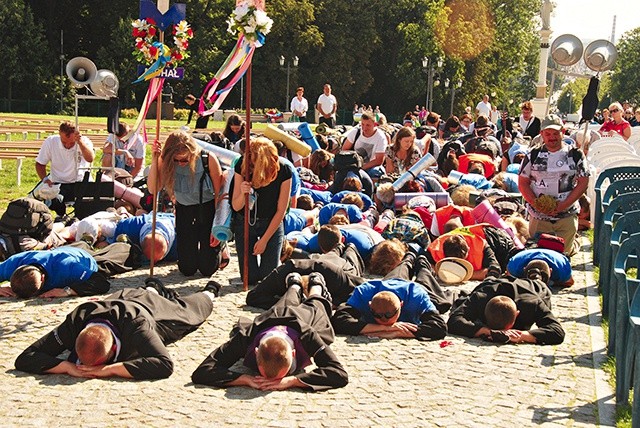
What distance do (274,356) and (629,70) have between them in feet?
361

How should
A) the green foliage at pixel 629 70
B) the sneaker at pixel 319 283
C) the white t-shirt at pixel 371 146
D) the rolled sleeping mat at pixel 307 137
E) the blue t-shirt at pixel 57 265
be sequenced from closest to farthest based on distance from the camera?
1. the sneaker at pixel 319 283
2. the blue t-shirt at pixel 57 265
3. the white t-shirt at pixel 371 146
4. the rolled sleeping mat at pixel 307 137
5. the green foliage at pixel 629 70

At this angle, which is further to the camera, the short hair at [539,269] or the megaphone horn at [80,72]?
the megaphone horn at [80,72]

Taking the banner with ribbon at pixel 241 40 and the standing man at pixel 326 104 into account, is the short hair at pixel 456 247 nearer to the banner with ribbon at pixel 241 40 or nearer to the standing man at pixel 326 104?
the banner with ribbon at pixel 241 40

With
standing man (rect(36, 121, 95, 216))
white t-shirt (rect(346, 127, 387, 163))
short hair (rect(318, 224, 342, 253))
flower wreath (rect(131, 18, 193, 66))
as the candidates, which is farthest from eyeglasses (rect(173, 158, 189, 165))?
white t-shirt (rect(346, 127, 387, 163))

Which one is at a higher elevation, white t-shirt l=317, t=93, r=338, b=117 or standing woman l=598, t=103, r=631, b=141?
white t-shirt l=317, t=93, r=338, b=117

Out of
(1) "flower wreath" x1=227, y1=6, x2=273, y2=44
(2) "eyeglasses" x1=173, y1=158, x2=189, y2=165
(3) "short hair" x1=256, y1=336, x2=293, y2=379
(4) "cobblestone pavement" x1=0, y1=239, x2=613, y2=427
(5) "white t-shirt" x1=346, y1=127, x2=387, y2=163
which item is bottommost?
(4) "cobblestone pavement" x1=0, y1=239, x2=613, y2=427

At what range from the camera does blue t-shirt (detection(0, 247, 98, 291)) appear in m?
9.32

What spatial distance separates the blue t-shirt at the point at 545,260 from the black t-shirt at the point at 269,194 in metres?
2.61

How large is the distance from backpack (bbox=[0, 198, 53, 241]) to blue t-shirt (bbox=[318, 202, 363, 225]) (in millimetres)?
3498

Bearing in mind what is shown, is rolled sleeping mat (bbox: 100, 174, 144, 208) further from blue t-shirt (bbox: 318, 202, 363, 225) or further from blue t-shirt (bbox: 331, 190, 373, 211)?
blue t-shirt (bbox: 318, 202, 363, 225)

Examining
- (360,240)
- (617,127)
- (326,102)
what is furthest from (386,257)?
(326,102)

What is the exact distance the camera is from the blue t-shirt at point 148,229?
11.1 metres

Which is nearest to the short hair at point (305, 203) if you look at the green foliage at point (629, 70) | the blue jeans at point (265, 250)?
the blue jeans at point (265, 250)

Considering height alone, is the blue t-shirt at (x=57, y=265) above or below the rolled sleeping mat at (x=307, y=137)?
below
